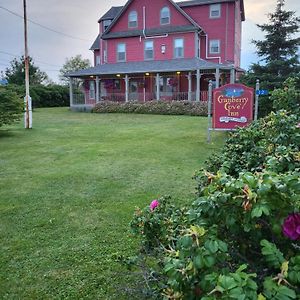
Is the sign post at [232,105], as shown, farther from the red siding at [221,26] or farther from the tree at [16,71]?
the tree at [16,71]

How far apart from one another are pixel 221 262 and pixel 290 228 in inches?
12.1

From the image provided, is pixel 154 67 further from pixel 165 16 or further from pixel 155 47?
pixel 165 16

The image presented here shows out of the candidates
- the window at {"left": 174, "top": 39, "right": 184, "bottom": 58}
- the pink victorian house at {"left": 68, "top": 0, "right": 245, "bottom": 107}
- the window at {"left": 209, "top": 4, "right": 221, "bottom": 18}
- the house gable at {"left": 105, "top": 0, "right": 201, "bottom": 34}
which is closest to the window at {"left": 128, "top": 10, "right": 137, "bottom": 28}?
the pink victorian house at {"left": 68, "top": 0, "right": 245, "bottom": 107}

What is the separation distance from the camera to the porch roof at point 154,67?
76.5 feet

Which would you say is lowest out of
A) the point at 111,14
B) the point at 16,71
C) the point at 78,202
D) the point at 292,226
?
the point at 78,202

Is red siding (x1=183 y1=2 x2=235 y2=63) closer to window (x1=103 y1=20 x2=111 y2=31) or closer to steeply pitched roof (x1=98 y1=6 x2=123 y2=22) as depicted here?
steeply pitched roof (x1=98 y1=6 x2=123 y2=22)

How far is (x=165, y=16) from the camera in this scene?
88.2 feet

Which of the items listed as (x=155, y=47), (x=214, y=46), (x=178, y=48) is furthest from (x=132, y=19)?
(x=214, y=46)

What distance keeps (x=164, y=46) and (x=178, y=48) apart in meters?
1.11

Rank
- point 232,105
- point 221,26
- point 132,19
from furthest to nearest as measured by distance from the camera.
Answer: point 132,19
point 221,26
point 232,105

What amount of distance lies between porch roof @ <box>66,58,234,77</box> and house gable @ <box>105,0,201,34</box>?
110 inches

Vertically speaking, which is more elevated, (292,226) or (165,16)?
(165,16)

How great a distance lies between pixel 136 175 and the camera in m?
6.64

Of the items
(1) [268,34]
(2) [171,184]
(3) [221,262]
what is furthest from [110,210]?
(1) [268,34]
